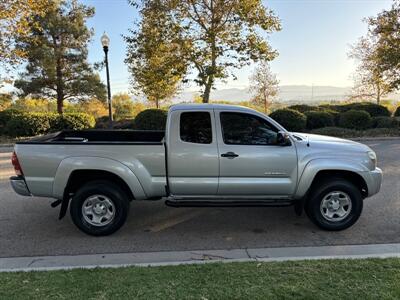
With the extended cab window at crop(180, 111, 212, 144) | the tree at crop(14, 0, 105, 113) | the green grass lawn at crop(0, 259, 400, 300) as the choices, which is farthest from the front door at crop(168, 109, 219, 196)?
the tree at crop(14, 0, 105, 113)

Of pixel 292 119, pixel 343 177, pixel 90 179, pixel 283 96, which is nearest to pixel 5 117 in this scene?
pixel 292 119

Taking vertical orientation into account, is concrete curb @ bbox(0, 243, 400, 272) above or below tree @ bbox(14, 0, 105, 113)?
below

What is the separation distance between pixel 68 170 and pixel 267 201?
→ 111 inches

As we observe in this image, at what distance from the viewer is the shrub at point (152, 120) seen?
56.7 ft

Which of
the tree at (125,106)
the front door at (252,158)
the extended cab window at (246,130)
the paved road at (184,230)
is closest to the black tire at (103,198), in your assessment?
the paved road at (184,230)

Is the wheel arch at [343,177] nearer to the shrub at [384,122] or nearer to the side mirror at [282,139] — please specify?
the side mirror at [282,139]

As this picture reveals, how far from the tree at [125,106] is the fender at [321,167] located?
33956mm

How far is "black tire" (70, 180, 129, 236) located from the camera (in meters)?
4.97

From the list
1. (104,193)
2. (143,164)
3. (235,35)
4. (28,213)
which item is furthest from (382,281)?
(235,35)

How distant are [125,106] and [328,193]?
36887mm

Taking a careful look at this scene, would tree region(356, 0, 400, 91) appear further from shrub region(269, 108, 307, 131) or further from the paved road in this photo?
the paved road

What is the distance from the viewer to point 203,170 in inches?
197

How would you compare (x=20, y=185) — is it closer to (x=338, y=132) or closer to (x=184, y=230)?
(x=184, y=230)

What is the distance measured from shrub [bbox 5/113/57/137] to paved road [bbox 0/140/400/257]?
→ 11.7 meters
